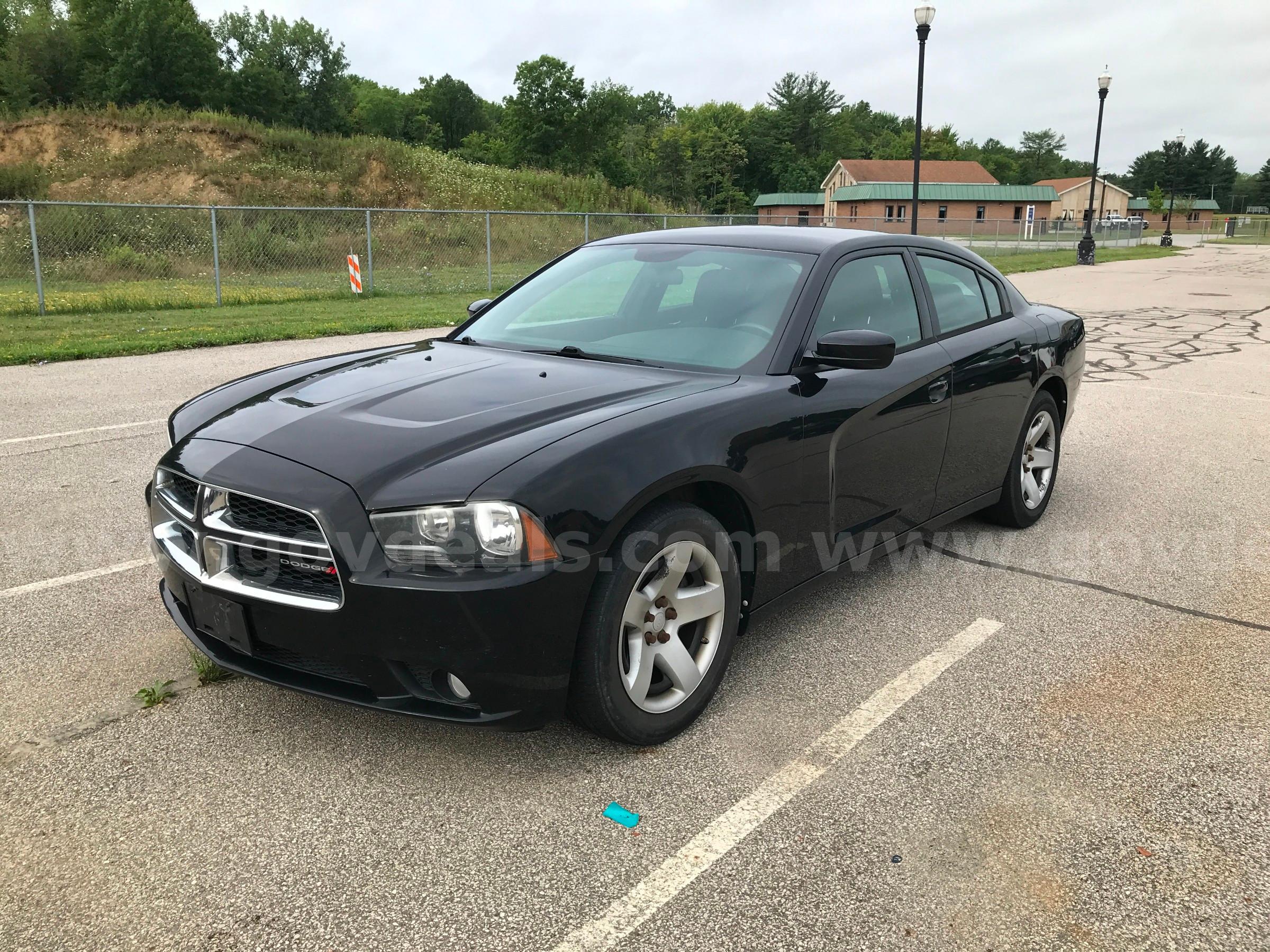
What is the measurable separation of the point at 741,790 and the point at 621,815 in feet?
1.22

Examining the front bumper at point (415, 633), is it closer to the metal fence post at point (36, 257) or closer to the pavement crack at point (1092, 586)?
the pavement crack at point (1092, 586)

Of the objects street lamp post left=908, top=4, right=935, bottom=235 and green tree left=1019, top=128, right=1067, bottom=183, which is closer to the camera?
street lamp post left=908, top=4, right=935, bottom=235

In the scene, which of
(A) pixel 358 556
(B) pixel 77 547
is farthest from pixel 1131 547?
(B) pixel 77 547

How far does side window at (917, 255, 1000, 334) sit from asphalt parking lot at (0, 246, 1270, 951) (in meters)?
1.20

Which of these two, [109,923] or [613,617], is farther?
[613,617]

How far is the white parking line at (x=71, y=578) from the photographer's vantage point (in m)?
4.33

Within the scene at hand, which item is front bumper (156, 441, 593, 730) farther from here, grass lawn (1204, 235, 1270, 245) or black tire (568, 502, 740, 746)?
grass lawn (1204, 235, 1270, 245)

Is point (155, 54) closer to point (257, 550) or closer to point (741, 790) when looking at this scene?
point (257, 550)

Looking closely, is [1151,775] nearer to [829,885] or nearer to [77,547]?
[829,885]

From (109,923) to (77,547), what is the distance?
3.09 metres

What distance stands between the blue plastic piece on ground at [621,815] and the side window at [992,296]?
3.32 metres

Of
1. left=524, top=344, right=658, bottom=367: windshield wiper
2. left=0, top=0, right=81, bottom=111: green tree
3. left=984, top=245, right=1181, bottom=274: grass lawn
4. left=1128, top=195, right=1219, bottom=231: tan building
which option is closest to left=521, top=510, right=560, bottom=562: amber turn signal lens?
left=524, top=344, right=658, bottom=367: windshield wiper

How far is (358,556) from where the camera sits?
2.65 metres

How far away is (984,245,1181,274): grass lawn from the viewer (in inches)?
1228
